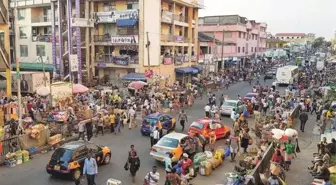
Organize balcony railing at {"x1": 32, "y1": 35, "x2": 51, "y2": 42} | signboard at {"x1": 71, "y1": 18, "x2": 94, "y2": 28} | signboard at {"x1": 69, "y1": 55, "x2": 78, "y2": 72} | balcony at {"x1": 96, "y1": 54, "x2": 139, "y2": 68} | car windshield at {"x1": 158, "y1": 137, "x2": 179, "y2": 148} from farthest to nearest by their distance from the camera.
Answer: balcony railing at {"x1": 32, "y1": 35, "x2": 51, "y2": 42}, balcony at {"x1": 96, "y1": 54, "x2": 139, "y2": 68}, signboard at {"x1": 71, "y1": 18, "x2": 94, "y2": 28}, signboard at {"x1": 69, "y1": 55, "x2": 78, "y2": 72}, car windshield at {"x1": 158, "y1": 137, "x2": 179, "y2": 148}

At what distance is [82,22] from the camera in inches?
1454

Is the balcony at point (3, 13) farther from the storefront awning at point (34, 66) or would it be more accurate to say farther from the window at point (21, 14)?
the window at point (21, 14)

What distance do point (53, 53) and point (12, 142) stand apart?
2705cm

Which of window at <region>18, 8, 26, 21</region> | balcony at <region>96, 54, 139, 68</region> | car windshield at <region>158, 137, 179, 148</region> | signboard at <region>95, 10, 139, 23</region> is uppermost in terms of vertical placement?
window at <region>18, 8, 26, 21</region>

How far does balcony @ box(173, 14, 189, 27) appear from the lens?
45.2 meters

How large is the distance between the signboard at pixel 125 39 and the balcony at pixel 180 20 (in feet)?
28.0

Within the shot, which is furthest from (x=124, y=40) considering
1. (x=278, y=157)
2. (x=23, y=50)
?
(x=278, y=157)

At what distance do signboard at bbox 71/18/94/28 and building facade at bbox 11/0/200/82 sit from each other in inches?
3.2

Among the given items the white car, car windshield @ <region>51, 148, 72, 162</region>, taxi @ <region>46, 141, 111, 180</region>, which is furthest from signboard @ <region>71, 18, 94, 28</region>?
car windshield @ <region>51, 148, 72, 162</region>

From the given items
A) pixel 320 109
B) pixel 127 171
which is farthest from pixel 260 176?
pixel 320 109

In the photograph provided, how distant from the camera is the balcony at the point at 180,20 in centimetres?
4516

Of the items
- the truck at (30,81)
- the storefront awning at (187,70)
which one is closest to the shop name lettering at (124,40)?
the storefront awning at (187,70)

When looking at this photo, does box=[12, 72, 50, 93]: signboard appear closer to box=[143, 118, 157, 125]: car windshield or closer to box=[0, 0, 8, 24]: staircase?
box=[0, 0, 8, 24]: staircase

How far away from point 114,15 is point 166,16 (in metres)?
7.03
